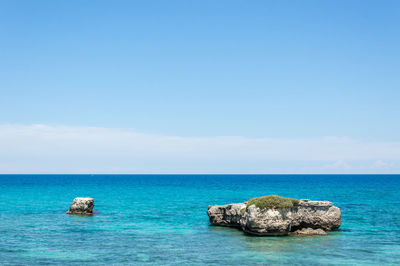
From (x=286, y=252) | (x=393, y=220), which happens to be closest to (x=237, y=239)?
(x=286, y=252)

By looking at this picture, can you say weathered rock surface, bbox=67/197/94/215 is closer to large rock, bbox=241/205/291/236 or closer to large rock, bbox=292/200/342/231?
large rock, bbox=241/205/291/236

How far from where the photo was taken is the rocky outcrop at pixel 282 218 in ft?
114

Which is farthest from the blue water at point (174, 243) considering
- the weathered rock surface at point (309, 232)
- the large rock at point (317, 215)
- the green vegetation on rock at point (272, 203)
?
the green vegetation on rock at point (272, 203)

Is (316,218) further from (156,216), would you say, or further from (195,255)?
(156,216)

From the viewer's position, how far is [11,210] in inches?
2178

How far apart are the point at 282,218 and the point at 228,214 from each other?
720 cm

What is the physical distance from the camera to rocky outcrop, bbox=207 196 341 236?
34.6m

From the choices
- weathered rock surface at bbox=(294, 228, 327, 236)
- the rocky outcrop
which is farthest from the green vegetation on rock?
weathered rock surface at bbox=(294, 228, 327, 236)

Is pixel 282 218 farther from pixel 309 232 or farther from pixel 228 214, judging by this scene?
pixel 228 214

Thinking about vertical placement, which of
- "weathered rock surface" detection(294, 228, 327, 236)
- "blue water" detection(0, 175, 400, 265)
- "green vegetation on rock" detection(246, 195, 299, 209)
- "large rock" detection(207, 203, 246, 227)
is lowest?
"blue water" detection(0, 175, 400, 265)

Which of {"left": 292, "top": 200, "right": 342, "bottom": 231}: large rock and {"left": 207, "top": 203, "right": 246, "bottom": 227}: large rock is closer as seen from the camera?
{"left": 292, "top": 200, "right": 342, "bottom": 231}: large rock

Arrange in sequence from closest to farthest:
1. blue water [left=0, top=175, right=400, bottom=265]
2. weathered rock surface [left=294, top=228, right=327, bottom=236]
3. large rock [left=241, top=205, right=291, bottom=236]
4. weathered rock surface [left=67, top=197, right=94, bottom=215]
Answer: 1. blue water [left=0, top=175, right=400, bottom=265]
2. large rock [left=241, top=205, right=291, bottom=236]
3. weathered rock surface [left=294, top=228, right=327, bottom=236]
4. weathered rock surface [left=67, top=197, right=94, bottom=215]

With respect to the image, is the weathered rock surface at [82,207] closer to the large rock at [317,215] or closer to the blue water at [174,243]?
the blue water at [174,243]

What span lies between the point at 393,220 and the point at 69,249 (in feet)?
120
